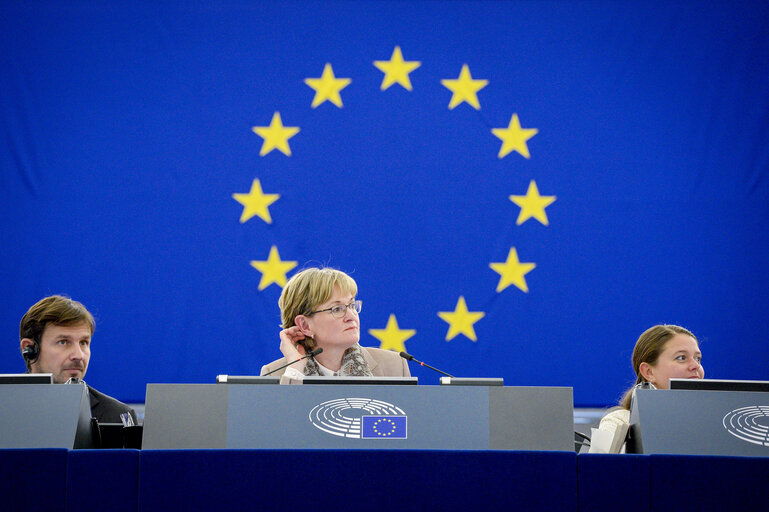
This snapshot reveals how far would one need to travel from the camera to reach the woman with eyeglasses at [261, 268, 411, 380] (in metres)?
2.90

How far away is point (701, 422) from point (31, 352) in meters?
2.07

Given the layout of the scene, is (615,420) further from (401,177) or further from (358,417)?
(401,177)

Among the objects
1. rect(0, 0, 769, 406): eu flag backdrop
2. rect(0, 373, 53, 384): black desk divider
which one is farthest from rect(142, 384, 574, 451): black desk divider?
rect(0, 0, 769, 406): eu flag backdrop

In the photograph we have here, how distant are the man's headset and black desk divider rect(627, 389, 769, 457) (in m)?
1.91

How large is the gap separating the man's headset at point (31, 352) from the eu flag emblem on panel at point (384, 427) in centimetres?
134

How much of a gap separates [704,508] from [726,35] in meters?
3.04

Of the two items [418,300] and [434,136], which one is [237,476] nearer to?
[418,300]

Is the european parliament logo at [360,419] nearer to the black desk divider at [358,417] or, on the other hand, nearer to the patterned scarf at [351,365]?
the black desk divider at [358,417]

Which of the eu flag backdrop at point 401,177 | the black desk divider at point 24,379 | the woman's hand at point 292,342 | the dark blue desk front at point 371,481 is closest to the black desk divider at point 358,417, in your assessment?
the dark blue desk front at point 371,481

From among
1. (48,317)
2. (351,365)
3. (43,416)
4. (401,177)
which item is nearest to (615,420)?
(351,365)

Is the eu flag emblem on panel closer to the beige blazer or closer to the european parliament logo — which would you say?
the european parliament logo

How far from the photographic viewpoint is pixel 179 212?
409cm

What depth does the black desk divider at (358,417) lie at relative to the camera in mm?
1967

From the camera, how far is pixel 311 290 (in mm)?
2934
